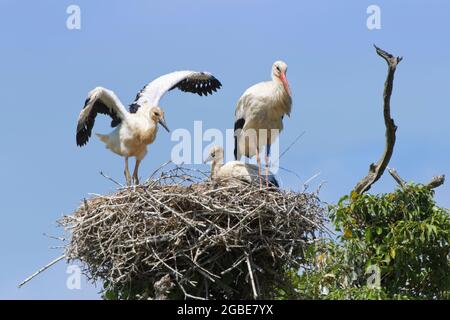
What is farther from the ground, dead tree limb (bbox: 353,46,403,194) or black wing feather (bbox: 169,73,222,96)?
black wing feather (bbox: 169,73,222,96)

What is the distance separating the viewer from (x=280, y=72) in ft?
44.7

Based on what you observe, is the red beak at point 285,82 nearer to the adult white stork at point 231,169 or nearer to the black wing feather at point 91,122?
the adult white stork at point 231,169

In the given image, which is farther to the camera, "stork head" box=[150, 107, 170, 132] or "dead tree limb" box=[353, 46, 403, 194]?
"dead tree limb" box=[353, 46, 403, 194]

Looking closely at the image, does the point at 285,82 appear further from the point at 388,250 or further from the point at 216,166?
the point at 388,250

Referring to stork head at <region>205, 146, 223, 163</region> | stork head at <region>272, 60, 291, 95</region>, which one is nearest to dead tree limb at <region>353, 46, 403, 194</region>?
stork head at <region>272, 60, 291, 95</region>

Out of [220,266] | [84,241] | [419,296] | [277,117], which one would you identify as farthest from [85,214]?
[419,296]

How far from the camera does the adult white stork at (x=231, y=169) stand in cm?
1221

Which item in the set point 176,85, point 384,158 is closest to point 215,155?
point 176,85

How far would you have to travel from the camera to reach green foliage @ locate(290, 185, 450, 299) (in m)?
12.6

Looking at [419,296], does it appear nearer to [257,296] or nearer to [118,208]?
[257,296]

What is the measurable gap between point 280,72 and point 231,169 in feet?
5.49

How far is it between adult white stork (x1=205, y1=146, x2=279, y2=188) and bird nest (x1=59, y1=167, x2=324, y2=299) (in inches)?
19.8

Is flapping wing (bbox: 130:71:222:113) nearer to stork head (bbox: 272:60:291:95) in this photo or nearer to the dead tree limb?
stork head (bbox: 272:60:291:95)

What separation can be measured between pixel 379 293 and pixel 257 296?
127 cm
